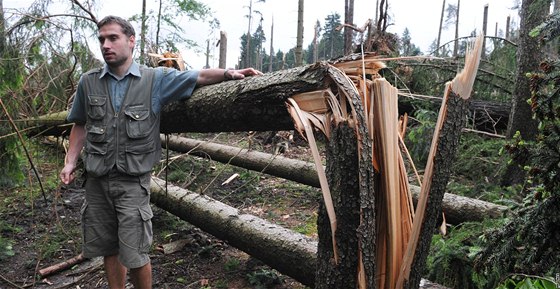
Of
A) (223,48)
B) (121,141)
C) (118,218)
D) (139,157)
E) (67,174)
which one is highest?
(223,48)

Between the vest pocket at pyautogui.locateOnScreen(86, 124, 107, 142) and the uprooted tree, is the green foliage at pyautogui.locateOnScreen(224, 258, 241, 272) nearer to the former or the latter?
the vest pocket at pyautogui.locateOnScreen(86, 124, 107, 142)

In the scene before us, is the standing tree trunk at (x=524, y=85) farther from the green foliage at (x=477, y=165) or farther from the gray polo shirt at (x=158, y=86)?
the gray polo shirt at (x=158, y=86)

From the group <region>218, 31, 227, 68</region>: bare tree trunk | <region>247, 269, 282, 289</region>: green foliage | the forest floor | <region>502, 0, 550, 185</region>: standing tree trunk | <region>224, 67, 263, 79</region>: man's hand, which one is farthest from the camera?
<region>218, 31, 227, 68</region>: bare tree trunk

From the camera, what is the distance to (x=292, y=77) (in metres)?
1.99

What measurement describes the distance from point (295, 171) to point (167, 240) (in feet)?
7.53

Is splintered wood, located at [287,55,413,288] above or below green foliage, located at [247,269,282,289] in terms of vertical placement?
above

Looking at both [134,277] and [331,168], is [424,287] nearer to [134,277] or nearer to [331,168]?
[331,168]

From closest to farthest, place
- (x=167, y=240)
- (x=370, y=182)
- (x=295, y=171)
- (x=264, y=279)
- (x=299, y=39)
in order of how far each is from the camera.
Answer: (x=370, y=182) < (x=264, y=279) < (x=167, y=240) < (x=295, y=171) < (x=299, y=39)

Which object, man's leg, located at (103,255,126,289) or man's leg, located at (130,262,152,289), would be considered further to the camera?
man's leg, located at (103,255,126,289)

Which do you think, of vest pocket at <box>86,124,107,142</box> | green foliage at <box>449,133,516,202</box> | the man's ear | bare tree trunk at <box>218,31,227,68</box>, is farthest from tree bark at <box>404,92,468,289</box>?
bare tree trunk at <box>218,31,227,68</box>

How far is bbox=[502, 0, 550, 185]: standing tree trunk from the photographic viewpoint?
15.9 ft

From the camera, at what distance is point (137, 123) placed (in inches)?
108

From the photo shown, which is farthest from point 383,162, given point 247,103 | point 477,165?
point 477,165

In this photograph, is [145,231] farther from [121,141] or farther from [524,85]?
[524,85]
